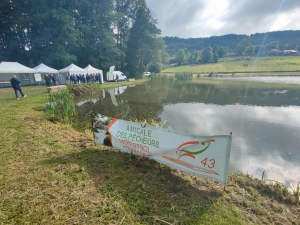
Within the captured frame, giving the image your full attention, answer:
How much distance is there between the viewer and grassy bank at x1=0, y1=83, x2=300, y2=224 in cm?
209

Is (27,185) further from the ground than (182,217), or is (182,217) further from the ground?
(27,185)

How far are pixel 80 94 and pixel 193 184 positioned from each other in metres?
15.8

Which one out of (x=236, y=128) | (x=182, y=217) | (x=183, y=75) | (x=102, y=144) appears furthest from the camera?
(x=183, y=75)

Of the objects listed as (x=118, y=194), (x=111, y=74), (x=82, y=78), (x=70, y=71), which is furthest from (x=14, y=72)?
(x=118, y=194)

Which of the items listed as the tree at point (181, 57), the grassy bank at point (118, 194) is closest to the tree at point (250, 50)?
the tree at point (181, 57)

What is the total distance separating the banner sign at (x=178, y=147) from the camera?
2590mm

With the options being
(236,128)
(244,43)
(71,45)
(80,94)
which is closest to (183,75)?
(71,45)

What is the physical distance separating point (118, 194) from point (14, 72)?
21.9 meters

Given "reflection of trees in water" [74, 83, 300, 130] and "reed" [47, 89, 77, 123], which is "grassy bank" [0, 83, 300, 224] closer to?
"reed" [47, 89, 77, 123]

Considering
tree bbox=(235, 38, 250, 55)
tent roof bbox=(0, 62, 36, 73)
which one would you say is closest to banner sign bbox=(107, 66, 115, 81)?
tent roof bbox=(0, 62, 36, 73)

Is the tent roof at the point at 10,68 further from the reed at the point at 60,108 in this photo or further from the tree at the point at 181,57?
the tree at the point at 181,57

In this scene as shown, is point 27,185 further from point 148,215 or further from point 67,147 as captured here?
point 148,215

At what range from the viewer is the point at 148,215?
2125 millimetres

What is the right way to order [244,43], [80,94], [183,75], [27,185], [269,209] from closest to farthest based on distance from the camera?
[269,209] → [27,185] → [80,94] → [183,75] → [244,43]
